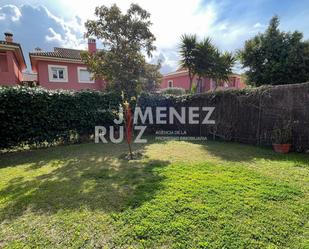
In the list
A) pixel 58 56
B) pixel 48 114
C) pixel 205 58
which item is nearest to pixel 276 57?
pixel 205 58

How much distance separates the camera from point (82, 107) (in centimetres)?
942

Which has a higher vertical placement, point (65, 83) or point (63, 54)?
point (63, 54)

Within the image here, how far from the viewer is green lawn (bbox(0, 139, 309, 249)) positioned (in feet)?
8.29

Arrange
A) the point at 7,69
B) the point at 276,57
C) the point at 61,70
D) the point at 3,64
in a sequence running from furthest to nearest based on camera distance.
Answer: the point at 61,70
the point at 3,64
the point at 7,69
the point at 276,57

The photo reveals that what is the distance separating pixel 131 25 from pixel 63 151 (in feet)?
28.3

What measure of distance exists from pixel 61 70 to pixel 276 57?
17.6 m

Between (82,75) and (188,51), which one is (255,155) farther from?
(82,75)

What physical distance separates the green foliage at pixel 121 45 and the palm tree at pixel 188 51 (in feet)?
11.1

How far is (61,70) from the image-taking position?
18672 mm

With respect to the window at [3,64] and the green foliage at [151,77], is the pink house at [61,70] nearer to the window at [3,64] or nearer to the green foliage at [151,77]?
the window at [3,64]

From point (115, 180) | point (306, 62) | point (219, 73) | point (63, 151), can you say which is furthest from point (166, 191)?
point (306, 62)

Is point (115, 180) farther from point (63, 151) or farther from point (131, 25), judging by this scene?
point (131, 25)

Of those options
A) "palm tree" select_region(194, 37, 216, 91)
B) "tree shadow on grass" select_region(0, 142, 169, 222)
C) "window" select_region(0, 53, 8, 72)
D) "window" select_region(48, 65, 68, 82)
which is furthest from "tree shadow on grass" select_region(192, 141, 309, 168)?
"window" select_region(0, 53, 8, 72)

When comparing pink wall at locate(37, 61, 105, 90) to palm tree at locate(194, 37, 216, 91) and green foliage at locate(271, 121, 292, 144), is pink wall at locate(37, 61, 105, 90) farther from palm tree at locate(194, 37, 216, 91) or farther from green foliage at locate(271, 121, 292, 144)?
green foliage at locate(271, 121, 292, 144)
